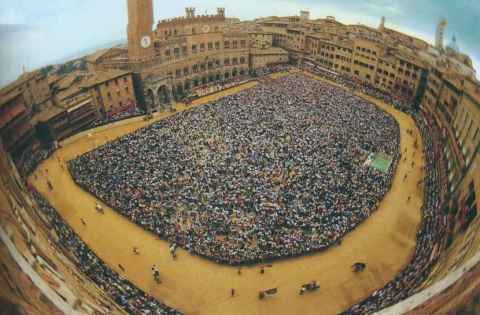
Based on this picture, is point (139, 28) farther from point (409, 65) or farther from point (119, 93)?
point (409, 65)

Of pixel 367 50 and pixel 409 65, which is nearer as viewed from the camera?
pixel 409 65

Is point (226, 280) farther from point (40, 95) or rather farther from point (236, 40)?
point (236, 40)

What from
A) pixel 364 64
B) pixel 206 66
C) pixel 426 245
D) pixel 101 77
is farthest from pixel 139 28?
pixel 426 245

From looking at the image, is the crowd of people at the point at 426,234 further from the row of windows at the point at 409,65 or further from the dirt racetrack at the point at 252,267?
the row of windows at the point at 409,65

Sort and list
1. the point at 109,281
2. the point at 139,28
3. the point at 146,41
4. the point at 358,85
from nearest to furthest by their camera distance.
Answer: the point at 109,281
the point at 139,28
the point at 146,41
the point at 358,85

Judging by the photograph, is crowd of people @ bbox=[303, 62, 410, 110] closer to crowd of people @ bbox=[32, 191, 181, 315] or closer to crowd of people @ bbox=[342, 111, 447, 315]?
crowd of people @ bbox=[342, 111, 447, 315]

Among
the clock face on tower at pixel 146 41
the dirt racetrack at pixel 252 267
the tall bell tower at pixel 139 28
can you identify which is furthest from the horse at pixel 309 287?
the clock face on tower at pixel 146 41
